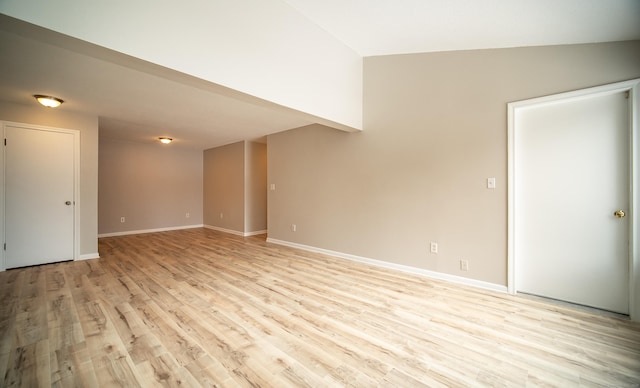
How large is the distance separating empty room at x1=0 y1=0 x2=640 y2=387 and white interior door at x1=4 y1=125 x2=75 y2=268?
0.02 m

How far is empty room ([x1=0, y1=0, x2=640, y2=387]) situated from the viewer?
1731 mm

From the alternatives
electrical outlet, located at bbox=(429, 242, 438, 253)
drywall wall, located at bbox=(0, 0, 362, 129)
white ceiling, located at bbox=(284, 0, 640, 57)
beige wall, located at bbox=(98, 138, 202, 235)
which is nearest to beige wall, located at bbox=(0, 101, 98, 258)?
beige wall, located at bbox=(98, 138, 202, 235)

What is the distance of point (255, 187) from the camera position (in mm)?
6637

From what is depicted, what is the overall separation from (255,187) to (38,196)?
3818mm

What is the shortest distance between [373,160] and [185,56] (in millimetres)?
2744

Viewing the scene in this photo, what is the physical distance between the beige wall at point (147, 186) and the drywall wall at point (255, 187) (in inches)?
93.9

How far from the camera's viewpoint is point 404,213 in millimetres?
3598

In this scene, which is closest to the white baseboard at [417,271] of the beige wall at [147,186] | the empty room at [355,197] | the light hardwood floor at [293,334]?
the empty room at [355,197]

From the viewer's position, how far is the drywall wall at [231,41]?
164cm

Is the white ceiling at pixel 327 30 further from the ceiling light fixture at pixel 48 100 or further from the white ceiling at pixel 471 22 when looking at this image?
the ceiling light fixture at pixel 48 100

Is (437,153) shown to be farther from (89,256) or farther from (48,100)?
(89,256)

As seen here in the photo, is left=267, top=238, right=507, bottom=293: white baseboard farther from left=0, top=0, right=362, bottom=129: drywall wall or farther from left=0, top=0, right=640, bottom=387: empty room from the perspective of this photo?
left=0, top=0, right=362, bottom=129: drywall wall

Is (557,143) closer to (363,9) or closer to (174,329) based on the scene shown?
(363,9)

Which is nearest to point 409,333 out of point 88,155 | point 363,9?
point 363,9
